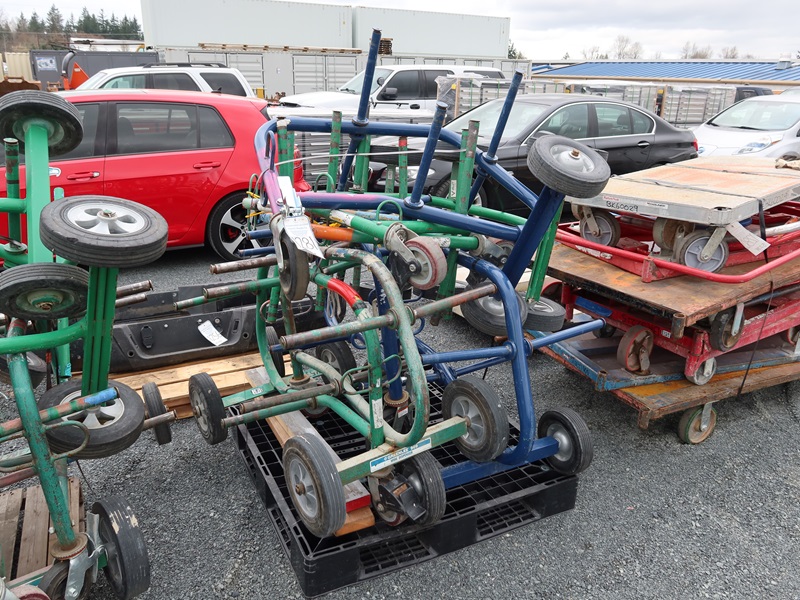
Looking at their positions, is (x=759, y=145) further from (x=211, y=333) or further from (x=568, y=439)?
(x=211, y=333)

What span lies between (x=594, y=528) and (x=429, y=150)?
198cm

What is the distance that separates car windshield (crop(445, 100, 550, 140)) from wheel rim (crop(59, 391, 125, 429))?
5.67 m

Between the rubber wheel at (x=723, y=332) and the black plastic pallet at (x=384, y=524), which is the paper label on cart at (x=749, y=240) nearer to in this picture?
Answer: the rubber wheel at (x=723, y=332)

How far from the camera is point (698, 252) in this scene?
3.76m

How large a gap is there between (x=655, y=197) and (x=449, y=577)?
2561mm

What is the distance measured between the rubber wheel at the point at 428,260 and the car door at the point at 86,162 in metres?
4.25

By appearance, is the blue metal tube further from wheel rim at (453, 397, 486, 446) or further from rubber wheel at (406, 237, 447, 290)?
wheel rim at (453, 397, 486, 446)

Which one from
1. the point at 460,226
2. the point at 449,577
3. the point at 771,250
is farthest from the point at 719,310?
the point at 449,577

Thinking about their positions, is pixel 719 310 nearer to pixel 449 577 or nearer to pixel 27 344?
pixel 449 577

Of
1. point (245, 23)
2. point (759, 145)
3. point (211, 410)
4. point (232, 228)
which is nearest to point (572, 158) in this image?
point (211, 410)

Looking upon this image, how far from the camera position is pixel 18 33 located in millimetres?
51656

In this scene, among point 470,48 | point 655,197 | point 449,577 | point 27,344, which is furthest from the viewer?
point 470,48

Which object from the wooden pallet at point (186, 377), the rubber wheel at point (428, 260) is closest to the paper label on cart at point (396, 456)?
the rubber wheel at point (428, 260)

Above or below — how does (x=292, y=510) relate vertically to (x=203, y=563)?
above
